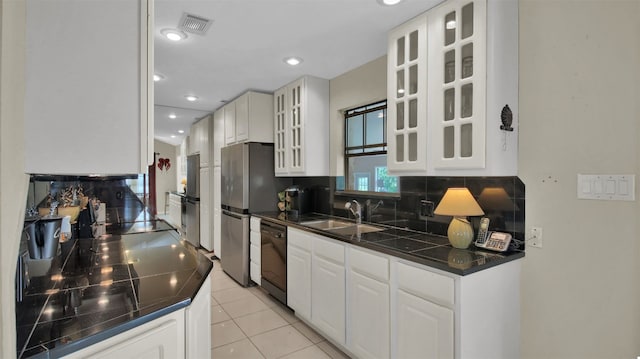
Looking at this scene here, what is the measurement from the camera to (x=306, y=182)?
157 inches

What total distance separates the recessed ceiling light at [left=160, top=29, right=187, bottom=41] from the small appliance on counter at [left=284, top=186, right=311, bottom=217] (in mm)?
1921

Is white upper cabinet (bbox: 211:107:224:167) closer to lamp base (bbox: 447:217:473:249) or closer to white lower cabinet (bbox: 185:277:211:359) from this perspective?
white lower cabinet (bbox: 185:277:211:359)

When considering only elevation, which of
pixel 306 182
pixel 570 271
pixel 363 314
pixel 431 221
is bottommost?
pixel 363 314

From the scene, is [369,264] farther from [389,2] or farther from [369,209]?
[389,2]

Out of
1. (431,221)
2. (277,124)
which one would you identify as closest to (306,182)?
(277,124)

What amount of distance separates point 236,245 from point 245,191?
0.76 m

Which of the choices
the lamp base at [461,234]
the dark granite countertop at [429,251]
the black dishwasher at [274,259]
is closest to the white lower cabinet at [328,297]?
the dark granite countertop at [429,251]

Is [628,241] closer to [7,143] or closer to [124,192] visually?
[7,143]

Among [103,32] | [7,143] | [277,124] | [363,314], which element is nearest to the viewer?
[7,143]

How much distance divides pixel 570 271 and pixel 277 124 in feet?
10.3

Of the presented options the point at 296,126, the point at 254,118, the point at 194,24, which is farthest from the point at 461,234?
the point at 254,118

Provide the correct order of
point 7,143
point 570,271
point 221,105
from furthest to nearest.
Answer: point 221,105 < point 570,271 < point 7,143

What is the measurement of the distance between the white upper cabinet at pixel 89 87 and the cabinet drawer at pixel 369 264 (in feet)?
4.87

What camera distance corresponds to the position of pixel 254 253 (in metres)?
3.75
